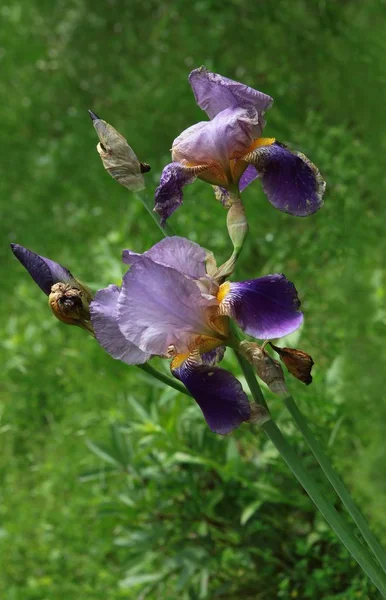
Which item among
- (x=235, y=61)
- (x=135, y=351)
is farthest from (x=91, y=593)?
(x=235, y=61)

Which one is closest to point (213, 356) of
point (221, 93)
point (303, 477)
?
point (303, 477)

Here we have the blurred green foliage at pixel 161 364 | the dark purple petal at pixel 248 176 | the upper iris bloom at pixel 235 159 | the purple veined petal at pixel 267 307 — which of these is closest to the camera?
the purple veined petal at pixel 267 307

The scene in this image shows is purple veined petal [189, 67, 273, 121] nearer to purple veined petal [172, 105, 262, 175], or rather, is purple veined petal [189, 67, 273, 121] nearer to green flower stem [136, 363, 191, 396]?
purple veined petal [172, 105, 262, 175]

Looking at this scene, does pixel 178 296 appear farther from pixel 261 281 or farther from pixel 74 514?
pixel 74 514

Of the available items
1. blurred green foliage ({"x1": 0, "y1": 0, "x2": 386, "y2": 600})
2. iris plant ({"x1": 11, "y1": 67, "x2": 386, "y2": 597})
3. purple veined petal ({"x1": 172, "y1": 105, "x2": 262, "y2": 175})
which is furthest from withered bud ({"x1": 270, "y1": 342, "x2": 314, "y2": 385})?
blurred green foliage ({"x1": 0, "y1": 0, "x2": 386, "y2": 600})

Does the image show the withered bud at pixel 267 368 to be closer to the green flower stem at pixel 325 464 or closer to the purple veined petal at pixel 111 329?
the green flower stem at pixel 325 464

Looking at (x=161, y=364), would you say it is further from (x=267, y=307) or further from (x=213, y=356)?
(x=267, y=307)

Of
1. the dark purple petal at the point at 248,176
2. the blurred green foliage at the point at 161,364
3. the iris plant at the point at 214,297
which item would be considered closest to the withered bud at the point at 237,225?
the iris plant at the point at 214,297
